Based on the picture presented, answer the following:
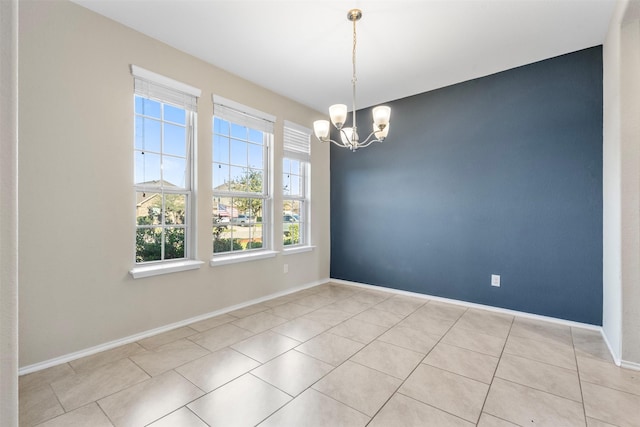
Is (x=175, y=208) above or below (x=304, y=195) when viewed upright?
below

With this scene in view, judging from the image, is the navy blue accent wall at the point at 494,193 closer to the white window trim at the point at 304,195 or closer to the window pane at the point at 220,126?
the white window trim at the point at 304,195

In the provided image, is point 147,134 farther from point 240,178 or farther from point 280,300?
point 280,300

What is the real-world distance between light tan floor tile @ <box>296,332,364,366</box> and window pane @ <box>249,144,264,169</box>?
2.25m

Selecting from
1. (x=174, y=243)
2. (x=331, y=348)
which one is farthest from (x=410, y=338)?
(x=174, y=243)

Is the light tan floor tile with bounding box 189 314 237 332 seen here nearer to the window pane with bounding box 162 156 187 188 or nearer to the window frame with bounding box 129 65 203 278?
the window frame with bounding box 129 65 203 278

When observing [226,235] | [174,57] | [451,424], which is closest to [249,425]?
[451,424]

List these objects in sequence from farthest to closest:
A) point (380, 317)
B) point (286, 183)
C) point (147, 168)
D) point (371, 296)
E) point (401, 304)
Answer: point (286, 183), point (371, 296), point (401, 304), point (380, 317), point (147, 168)

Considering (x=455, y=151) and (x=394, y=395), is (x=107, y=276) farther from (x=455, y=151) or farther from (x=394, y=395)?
(x=455, y=151)

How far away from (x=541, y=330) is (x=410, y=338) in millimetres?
1380

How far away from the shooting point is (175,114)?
3023 mm

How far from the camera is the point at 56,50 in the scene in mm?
2230

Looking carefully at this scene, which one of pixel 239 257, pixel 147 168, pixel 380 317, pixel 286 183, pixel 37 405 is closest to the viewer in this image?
pixel 37 405

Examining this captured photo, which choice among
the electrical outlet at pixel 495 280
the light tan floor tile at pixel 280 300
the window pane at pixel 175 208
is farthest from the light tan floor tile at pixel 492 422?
the window pane at pixel 175 208

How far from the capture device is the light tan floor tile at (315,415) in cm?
160
